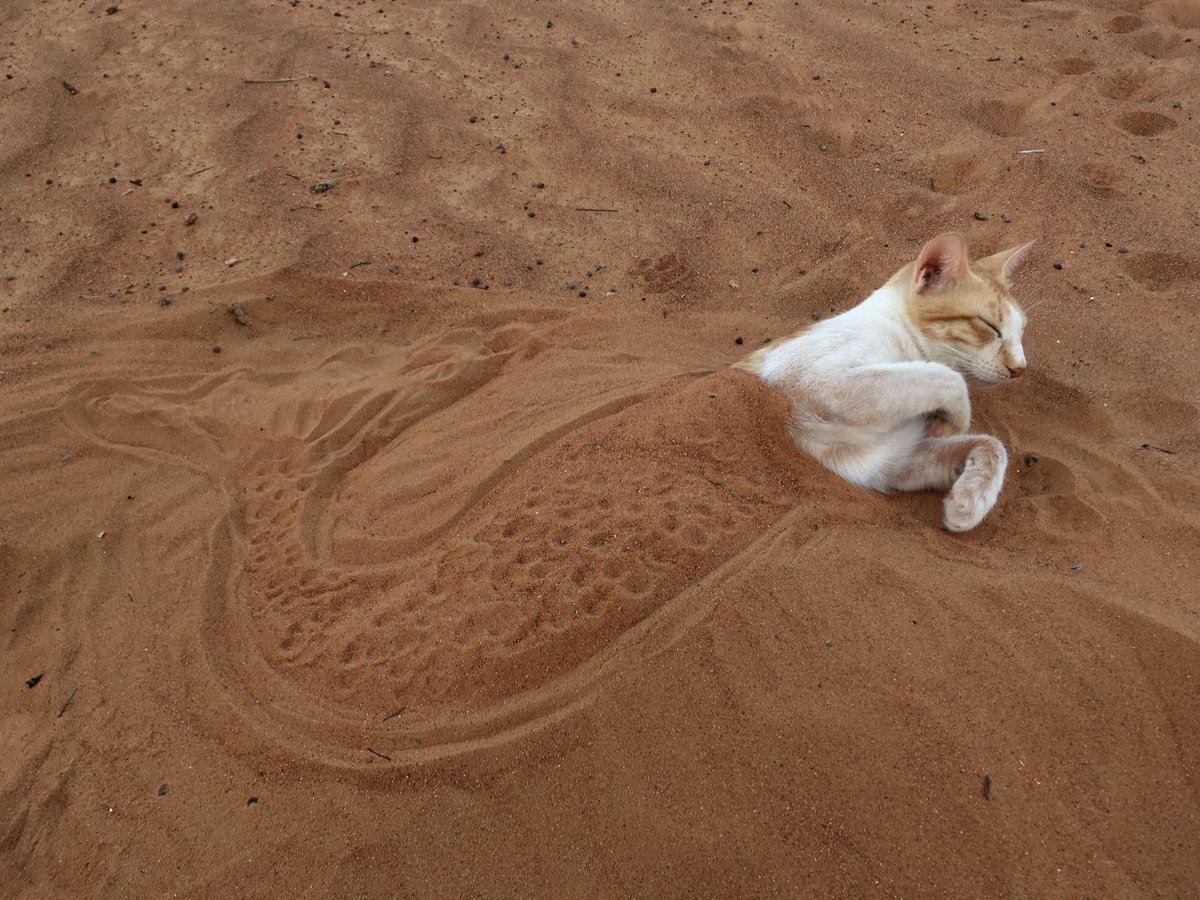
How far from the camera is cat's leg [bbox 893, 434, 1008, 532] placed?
9.84 feet

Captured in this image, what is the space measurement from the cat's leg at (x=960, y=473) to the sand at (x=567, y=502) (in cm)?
12

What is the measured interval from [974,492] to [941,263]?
3.85ft

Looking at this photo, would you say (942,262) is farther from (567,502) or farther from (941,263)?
(567,502)

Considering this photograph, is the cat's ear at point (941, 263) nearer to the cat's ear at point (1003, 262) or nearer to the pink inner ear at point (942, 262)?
the pink inner ear at point (942, 262)

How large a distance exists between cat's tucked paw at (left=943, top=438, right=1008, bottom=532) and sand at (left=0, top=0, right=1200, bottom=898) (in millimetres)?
114

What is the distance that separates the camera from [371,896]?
7.25 feet

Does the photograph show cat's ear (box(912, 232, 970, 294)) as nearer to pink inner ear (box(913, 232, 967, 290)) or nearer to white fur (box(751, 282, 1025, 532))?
pink inner ear (box(913, 232, 967, 290))

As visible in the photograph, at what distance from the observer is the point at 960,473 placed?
327 centimetres

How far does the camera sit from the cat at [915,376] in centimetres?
319

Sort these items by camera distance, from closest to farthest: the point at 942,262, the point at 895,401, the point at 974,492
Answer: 1. the point at 974,492
2. the point at 895,401
3. the point at 942,262

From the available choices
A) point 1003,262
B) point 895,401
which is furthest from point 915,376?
point 1003,262

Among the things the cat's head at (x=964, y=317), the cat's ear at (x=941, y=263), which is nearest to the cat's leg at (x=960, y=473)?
the cat's head at (x=964, y=317)

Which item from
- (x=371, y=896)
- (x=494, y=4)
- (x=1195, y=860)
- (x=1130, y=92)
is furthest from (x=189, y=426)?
(x=1130, y=92)

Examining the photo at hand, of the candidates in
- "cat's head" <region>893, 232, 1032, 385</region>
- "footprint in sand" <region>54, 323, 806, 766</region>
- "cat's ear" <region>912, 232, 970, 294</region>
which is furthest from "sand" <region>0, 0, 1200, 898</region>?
"cat's ear" <region>912, 232, 970, 294</region>
